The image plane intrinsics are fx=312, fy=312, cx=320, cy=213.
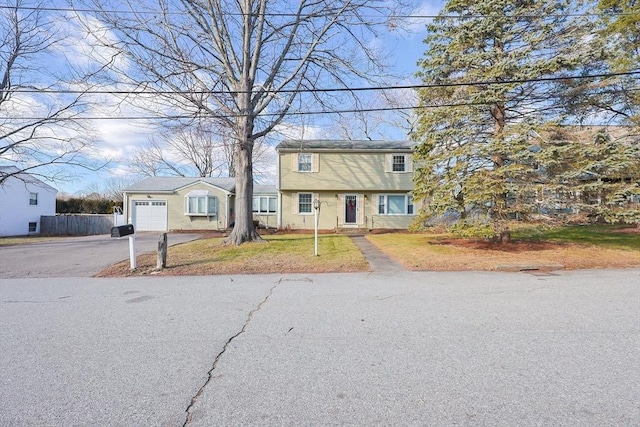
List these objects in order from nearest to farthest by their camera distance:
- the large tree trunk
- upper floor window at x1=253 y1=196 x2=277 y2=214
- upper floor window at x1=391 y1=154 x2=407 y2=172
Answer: the large tree trunk < upper floor window at x1=391 y1=154 x2=407 y2=172 < upper floor window at x1=253 y1=196 x2=277 y2=214

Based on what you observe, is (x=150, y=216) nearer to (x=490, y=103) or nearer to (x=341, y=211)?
(x=341, y=211)

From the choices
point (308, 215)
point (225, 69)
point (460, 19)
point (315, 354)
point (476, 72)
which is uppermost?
point (460, 19)

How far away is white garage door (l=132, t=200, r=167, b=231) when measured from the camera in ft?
75.3

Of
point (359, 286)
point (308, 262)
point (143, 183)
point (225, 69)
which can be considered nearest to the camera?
point (359, 286)

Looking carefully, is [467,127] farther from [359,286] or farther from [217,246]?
[217,246]

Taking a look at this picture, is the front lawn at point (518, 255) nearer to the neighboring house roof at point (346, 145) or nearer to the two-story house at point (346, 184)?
the two-story house at point (346, 184)

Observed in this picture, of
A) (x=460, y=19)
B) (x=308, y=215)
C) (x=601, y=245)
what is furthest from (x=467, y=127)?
(x=308, y=215)

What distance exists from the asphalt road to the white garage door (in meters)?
18.2

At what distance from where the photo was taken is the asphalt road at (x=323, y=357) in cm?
237

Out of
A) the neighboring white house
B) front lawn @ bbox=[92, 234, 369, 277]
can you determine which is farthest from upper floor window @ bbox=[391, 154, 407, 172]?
the neighboring white house

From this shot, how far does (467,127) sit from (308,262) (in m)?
7.53

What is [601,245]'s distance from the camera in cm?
1174

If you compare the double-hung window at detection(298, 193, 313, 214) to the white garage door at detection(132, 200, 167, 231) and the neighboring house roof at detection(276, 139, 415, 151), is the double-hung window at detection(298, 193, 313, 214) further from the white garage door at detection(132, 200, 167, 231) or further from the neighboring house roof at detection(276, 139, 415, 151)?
the white garage door at detection(132, 200, 167, 231)

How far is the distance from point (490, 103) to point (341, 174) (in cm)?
1069
